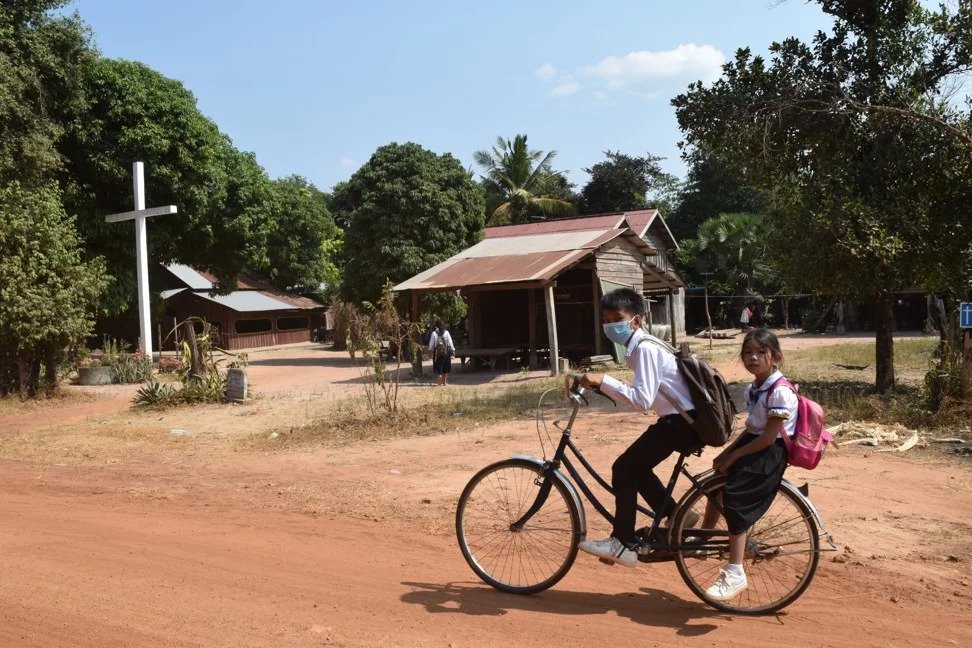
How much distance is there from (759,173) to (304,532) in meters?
11.2

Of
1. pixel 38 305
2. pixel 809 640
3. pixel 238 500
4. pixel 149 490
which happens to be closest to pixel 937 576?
pixel 809 640

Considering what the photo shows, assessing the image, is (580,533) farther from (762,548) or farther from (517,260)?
(517,260)

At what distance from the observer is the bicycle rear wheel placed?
4309 millimetres

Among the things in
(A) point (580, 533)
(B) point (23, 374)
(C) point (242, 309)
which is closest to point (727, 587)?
(A) point (580, 533)

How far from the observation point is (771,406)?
4160mm

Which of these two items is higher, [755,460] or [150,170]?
[150,170]

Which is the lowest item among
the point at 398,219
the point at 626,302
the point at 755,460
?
the point at 755,460

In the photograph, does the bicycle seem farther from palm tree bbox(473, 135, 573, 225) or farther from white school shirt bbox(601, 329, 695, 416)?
palm tree bbox(473, 135, 573, 225)

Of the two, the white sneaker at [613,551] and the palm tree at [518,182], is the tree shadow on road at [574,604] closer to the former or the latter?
the white sneaker at [613,551]

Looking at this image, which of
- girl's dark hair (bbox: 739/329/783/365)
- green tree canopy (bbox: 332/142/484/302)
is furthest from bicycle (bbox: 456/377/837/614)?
green tree canopy (bbox: 332/142/484/302)

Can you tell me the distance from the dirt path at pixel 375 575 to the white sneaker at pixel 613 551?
0.31 meters

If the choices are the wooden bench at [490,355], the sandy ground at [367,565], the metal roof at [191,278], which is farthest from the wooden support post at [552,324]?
the metal roof at [191,278]

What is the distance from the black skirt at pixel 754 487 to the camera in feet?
13.8

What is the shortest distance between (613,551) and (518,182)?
44.1 meters
